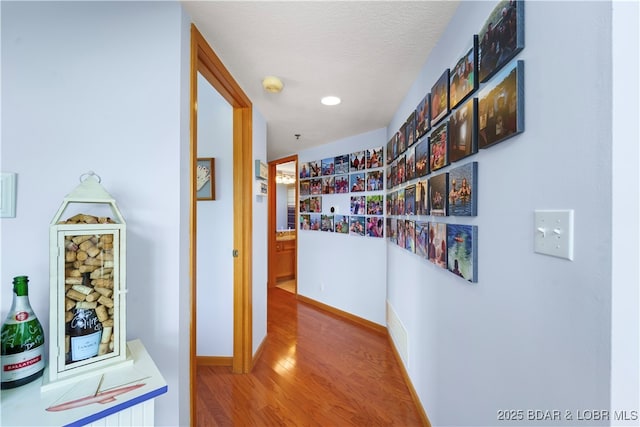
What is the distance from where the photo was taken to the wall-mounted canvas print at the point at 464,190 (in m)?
1.04

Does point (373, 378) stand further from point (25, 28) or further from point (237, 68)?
point (25, 28)

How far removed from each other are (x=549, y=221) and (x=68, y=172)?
63.9 inches

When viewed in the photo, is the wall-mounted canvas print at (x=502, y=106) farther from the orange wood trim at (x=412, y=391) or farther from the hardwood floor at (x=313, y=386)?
the hardwood floor at (x=313, y=386)

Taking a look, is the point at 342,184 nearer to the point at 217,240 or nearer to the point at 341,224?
the point at 341,224

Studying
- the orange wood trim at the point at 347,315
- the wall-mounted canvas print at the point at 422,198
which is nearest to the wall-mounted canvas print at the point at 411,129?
the wall-mounted canvas print at the point at 422,198

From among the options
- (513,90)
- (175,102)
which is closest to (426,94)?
(513,90)

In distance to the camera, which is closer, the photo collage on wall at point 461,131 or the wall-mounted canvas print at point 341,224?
the photo collage on wall at point 461,131

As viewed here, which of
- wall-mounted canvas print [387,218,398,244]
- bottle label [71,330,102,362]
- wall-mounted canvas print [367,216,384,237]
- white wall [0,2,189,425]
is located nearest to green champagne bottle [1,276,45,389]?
bottle label [71,330,102,362]

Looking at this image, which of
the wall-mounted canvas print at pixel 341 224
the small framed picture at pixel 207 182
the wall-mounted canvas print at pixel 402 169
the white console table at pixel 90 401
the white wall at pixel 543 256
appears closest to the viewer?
the white wall at pixel 543 256

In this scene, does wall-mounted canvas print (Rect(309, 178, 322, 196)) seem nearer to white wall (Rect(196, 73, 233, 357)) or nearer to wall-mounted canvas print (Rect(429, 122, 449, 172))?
white wall (Rect(196, 73, 233, 357))

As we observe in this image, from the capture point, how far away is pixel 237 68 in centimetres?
173

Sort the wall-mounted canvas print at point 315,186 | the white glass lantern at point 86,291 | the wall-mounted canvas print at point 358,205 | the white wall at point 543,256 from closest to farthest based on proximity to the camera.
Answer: the white wall at point 543,256, the white glass lantern at point 86,291, the wall-mounted canvas print at point 358,205, the wall-mounted canvas print at point 315,186

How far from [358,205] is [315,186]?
83 centimetres

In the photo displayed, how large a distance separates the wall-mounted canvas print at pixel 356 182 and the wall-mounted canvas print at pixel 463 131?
1897 millimetres
